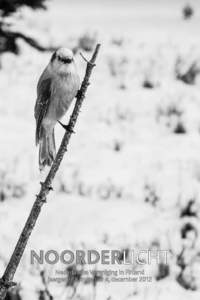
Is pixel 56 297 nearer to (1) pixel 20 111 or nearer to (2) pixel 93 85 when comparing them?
(1) pixel 20 111

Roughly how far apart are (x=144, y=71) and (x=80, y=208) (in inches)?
153

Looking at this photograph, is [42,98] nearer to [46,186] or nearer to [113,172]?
[46,186]

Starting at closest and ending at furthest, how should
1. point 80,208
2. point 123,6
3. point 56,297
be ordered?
1. point 56,297
2. point 80,208
3. point 123,6

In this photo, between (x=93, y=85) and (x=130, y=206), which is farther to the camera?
(x=93, y=85)

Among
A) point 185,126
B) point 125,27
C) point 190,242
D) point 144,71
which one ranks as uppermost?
point 125,27

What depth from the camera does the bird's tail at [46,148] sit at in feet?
3.86

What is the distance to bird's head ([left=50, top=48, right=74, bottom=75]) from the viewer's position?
1.03 metres

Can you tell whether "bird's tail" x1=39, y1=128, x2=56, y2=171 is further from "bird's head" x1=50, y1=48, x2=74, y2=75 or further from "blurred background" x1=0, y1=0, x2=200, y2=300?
"blurred background" x1=0, y1=0, x2=200, y2=300

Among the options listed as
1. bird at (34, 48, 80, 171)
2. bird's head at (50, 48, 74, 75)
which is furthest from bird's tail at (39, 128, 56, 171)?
bird's head at (50, 48, 74, 75)

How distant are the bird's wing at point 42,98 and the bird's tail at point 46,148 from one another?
0.02 meters

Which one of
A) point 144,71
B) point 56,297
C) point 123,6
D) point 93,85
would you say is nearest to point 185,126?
point 93,85

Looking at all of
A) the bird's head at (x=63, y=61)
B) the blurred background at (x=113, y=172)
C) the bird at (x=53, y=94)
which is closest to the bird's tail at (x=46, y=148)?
the bird at (x=53, y=94)

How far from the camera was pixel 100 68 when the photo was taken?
22.6 feet

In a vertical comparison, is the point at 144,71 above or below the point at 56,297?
above
